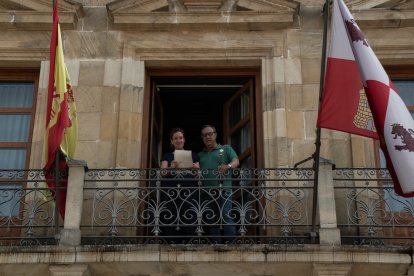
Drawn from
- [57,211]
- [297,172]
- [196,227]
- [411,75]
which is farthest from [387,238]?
[57,211]

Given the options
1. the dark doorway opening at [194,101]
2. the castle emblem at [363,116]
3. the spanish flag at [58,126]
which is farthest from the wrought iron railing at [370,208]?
the spanish flag at [58,126]

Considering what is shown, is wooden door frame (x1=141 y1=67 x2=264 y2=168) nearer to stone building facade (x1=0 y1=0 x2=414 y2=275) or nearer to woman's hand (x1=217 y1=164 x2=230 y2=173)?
stone building facade (x1=0 y1=0 x2=414 y2=275)

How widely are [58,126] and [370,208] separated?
3.69 m

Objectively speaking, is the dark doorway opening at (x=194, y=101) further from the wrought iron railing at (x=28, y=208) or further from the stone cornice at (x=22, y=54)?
the wrought iron railing at (x=28, y=208)

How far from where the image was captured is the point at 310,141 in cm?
984

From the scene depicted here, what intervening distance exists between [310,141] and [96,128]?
2.69 meters

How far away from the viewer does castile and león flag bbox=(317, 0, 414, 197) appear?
7.79 meters

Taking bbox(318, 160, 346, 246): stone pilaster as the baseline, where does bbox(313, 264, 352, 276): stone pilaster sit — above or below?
below

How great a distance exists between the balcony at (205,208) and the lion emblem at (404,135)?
42.9 inches

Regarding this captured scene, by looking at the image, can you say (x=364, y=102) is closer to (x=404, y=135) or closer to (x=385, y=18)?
(x=404, y=135)

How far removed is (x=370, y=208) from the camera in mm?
9211

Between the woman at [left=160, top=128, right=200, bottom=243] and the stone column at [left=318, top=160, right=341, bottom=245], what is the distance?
1.38 m

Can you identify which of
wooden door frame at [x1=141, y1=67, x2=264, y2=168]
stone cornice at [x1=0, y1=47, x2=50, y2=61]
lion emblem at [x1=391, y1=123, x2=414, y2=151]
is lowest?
lion emblem at [x1=391, y1=123, x2=414, y2=151]

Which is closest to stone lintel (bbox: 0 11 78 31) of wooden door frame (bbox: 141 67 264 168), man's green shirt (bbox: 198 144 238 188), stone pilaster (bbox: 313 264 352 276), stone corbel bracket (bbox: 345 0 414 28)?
wooden door frame (bbox: 141 67 264 168)
